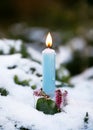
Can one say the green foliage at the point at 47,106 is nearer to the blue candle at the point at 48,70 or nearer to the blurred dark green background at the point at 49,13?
the blue candle at the point at 48,70

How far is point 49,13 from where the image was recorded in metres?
8.92

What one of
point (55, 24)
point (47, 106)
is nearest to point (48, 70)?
point (47, 106)

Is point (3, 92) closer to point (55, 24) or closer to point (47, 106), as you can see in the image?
point (47, 106)

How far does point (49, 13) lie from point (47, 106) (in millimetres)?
7016

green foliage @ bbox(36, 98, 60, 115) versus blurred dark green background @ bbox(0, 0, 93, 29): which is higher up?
blurred dark green background @ bbox(0, 0, 93, 29)

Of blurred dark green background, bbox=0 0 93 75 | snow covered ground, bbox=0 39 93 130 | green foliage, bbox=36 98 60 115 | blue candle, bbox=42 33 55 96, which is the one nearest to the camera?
snow covered ground, bbox=0 39 93 130

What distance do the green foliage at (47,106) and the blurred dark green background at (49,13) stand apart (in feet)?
19.4

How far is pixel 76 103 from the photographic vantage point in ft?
7.41

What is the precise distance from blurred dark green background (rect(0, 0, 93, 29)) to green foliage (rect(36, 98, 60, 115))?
5.92 metres

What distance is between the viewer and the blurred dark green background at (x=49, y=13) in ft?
26.7

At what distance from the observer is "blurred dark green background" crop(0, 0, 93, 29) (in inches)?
321

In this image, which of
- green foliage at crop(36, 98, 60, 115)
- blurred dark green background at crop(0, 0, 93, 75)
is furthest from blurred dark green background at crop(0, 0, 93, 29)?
green foliage at crop(36, 98, 60, 115)

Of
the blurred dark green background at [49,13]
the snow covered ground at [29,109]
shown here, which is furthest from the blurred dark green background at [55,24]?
the snow covered ground at [29,109]

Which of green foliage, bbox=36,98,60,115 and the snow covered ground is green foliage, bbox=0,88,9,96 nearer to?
the snow covered ground
